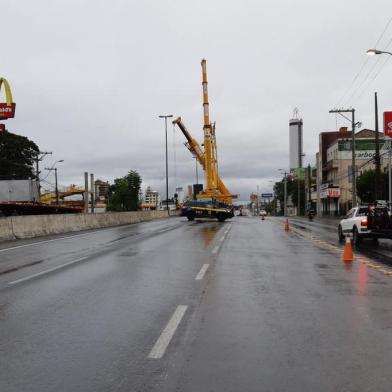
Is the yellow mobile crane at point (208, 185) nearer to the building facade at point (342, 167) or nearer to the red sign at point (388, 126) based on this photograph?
the red sign at point (388, 126)

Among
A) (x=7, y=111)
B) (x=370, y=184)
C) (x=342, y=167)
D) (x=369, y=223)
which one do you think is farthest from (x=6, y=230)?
(x=342, y=167)

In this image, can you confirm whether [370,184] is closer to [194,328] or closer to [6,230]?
[6,230]

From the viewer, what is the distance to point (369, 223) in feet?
59.1

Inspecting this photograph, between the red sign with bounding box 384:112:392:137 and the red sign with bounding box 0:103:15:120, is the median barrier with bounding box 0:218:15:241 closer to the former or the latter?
the red sign with bounding box 0:103:15:120

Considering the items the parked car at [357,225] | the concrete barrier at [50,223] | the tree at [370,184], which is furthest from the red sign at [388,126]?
the tree at [370,184]

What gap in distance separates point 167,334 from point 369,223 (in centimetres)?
1390

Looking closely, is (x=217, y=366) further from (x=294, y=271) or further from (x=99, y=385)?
(x=294, y=271)

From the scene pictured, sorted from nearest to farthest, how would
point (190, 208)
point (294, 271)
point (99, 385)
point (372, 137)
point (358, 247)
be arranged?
point (99, 385), point (294, 271), point (358, 247), point (190, 208), point (372, 137)

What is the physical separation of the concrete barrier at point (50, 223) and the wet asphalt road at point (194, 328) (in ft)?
38.6

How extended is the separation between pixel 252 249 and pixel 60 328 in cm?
1120

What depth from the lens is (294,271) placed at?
11.3 metres

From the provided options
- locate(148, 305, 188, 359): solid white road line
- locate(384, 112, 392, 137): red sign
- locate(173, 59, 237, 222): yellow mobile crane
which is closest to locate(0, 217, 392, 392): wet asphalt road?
locate(148, 305, 188, 359): solid white road line

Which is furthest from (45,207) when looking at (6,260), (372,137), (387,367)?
(372,137)

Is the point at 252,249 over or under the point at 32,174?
under
